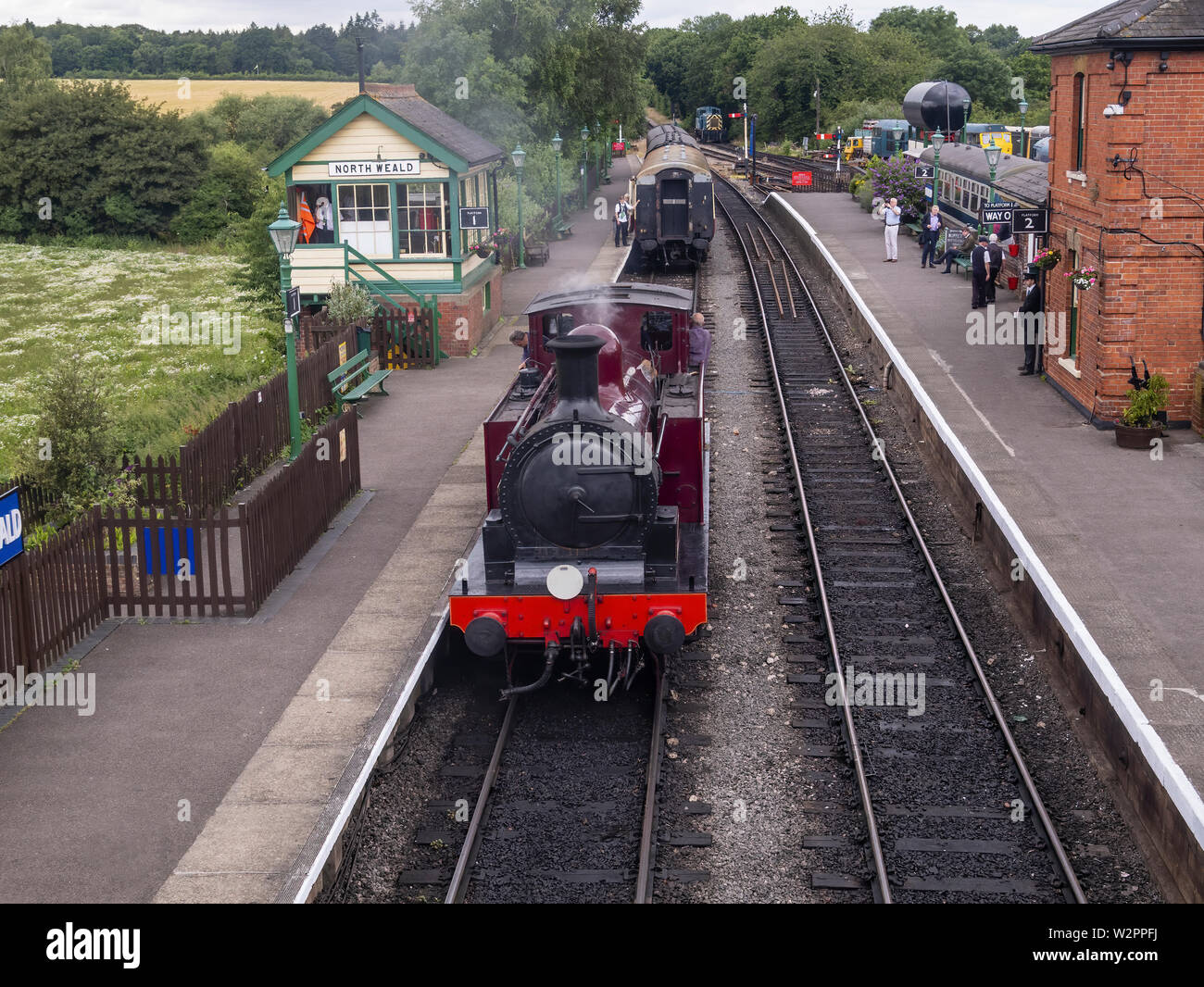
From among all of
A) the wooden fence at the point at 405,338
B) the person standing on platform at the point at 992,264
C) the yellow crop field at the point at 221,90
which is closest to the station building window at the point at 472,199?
the wooden fence at the point at 405,338

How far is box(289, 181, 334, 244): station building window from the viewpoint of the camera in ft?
78.9

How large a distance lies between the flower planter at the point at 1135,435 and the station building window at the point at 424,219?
1303 centimetres

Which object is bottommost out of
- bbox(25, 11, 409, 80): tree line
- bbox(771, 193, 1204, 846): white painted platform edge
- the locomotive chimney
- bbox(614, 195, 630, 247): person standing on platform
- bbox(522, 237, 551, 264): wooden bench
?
bbox(771, 193, 1204, 846): white painted platform edge

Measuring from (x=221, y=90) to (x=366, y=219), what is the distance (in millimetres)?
71253

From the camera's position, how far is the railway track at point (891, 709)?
8406mm

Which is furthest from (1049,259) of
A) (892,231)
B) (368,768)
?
(368,768)

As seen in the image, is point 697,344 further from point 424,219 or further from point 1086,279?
point 424,219

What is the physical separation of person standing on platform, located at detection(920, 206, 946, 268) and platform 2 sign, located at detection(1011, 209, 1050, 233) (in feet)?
36.7

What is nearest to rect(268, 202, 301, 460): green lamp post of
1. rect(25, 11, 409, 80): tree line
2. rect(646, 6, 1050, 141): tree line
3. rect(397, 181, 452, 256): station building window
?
rect(397, 181, 452, 256): station building window

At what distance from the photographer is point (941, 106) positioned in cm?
4406

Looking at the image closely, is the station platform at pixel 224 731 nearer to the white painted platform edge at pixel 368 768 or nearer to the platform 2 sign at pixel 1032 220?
the white painted platform edge at pixel 368 768

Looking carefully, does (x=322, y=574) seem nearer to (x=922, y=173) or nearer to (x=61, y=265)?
(x=922, y=173)

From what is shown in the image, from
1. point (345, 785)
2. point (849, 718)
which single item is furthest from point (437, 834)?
point (849, 718)

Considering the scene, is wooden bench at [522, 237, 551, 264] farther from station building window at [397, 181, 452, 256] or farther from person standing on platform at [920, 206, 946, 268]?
station building window at [397, 181, 452, 256]
